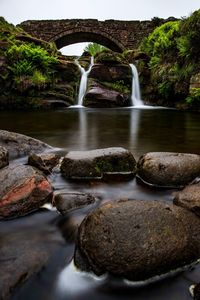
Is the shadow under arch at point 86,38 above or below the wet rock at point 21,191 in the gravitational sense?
above

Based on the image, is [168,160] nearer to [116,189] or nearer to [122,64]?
[116,189]

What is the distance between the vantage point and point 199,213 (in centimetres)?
240

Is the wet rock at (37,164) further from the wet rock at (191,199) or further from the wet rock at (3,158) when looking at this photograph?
the wet rock at (191,199)

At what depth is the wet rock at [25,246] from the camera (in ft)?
6.11

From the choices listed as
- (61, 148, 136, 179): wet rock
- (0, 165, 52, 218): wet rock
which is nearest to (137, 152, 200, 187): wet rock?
(61, 148, 136, 179): wet rock

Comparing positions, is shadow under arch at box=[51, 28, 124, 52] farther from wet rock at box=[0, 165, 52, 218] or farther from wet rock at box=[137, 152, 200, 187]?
wet rock at box=[0, 165, 52, 218]

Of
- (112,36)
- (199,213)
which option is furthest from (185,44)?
(112,36)

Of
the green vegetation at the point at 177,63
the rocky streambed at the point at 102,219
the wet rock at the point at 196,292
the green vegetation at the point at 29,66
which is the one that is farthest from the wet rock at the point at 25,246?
the green vegetation at the point at 29,66

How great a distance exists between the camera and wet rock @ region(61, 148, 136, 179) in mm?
3496

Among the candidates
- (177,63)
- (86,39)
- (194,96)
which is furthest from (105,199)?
(86,39)

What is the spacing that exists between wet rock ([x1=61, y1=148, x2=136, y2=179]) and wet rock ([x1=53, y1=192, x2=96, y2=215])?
1.96 ft

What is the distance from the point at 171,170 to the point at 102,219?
4.64 ft

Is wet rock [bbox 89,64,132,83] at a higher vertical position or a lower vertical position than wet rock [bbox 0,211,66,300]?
higher

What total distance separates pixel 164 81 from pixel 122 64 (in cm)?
359
